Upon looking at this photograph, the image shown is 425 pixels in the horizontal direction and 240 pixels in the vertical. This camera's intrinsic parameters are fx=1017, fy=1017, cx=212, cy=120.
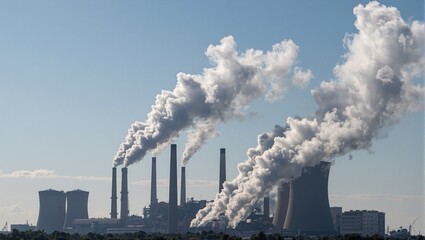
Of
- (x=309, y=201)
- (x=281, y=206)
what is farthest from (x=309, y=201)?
(x=281, y=206)

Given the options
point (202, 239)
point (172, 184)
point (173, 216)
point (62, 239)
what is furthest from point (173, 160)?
point (62, 239)

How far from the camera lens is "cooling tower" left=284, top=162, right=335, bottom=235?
170125 mm

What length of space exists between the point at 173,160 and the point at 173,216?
17374 mm

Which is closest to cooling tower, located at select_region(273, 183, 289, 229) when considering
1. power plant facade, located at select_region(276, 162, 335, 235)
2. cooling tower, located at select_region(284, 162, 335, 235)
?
power plant facade, located at select_region(276, 162, 335, 235)

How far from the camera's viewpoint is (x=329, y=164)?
171 m

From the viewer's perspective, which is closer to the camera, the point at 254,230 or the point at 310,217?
the point at 310,217

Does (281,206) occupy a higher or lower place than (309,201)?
lower

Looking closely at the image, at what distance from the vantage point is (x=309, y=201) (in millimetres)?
171625

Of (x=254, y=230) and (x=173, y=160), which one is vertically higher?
(x=173, y=160)

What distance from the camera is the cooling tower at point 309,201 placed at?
170 meters

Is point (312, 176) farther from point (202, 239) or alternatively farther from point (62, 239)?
point (62, 239)

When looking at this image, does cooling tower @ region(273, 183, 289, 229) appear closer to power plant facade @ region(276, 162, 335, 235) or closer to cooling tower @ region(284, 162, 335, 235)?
power plant facade @ region(276, 162, 335, 235)

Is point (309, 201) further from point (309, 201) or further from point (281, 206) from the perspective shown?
point (281, 206)

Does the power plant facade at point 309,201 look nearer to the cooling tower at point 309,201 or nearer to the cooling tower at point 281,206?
the cooling tower at point 309,201
